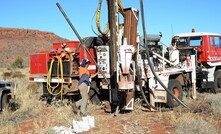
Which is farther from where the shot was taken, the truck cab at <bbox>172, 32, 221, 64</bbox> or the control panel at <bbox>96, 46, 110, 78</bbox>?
the truck cab at <bbox>172, 32, 221, 64</bbox>

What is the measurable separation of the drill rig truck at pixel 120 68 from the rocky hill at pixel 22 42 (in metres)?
59.6

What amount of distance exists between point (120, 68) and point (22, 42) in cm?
7733

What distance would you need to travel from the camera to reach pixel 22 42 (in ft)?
271

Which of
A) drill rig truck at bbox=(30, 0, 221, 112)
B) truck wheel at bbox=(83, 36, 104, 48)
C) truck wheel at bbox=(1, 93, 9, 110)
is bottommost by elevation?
truck wheel at bbox=(1, 93, 9, 110)

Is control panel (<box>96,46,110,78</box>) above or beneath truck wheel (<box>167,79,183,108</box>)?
above

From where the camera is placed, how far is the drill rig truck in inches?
Answer: 371

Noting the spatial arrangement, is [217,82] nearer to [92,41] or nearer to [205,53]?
[205,53]

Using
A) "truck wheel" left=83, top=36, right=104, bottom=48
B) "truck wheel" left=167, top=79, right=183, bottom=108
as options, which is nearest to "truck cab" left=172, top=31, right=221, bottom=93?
"truck wheel" left=167, top=79, right=183, bottom=108

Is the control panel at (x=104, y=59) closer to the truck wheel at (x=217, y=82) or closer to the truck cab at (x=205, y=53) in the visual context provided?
the truck cab at (x=205, y=53)

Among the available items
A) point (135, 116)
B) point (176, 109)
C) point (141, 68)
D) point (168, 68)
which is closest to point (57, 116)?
point (135, 116)

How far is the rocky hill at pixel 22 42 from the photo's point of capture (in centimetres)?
7450

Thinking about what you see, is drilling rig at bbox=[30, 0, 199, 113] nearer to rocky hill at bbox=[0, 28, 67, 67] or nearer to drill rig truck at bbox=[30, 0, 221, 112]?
drill rig truck at bbox=[30, 0, 221, 112]

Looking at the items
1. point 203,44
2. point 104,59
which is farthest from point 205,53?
point 104,59

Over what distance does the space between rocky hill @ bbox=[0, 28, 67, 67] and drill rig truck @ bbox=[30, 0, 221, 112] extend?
5964 cm
